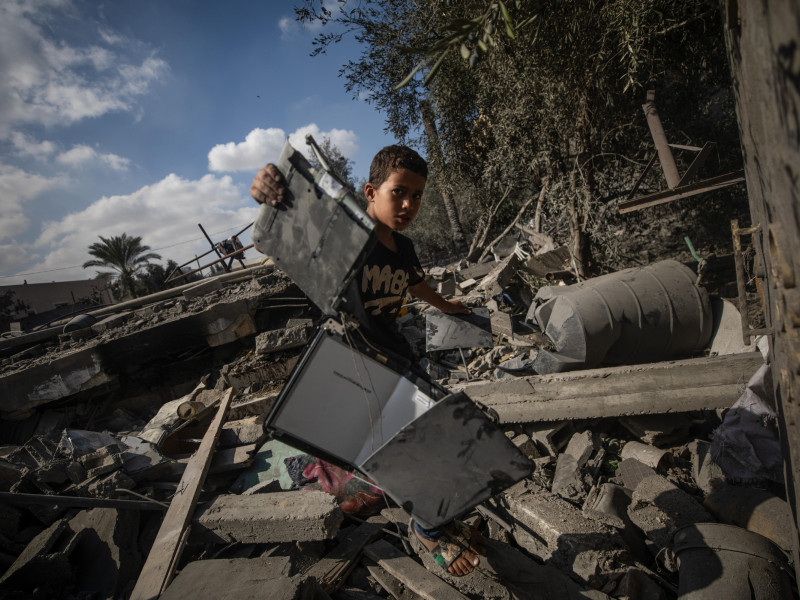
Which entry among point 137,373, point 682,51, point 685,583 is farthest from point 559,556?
point 137,373

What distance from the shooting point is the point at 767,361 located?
2820mm

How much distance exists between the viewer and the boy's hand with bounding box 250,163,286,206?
5.24ft

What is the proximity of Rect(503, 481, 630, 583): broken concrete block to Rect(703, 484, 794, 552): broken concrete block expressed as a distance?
67cm

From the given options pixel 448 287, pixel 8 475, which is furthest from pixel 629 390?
pixel 448 287

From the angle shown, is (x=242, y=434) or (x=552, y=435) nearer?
(x=552, y=435)

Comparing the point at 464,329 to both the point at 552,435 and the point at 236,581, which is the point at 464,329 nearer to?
the point at 552,435

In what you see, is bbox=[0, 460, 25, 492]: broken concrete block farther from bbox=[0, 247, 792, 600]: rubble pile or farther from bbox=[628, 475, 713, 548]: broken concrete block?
bbox=[628, 475, 713, 548]: broken concrete block

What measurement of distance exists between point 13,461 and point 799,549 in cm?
634

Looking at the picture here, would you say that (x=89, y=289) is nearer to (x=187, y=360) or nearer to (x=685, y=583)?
(x=187, y=360)

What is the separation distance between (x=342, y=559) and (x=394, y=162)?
2.52 meters

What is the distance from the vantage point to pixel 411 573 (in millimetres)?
2188

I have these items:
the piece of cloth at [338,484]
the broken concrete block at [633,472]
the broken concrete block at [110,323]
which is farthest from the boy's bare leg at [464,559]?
the broken concrete block at [110,323]

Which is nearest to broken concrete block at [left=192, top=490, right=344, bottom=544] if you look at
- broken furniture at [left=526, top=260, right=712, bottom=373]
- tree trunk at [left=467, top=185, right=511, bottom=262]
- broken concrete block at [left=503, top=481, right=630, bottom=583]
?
broken concrete block at [left=503, top=481, right=630, bottom=583]

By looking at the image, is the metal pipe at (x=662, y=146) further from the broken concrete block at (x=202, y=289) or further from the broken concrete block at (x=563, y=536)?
the broken concrete block at (x=202, y=289)
